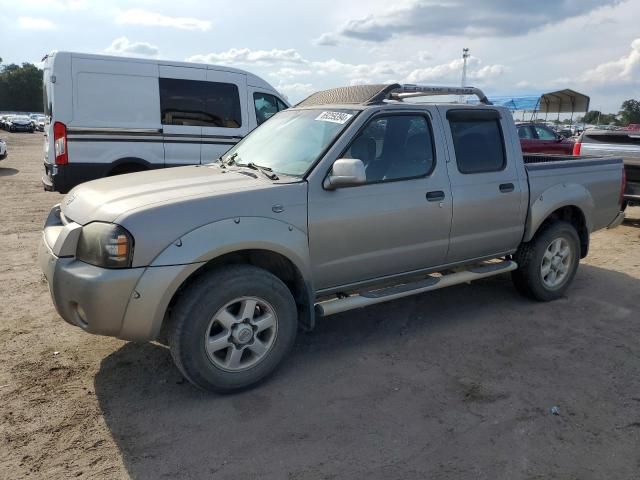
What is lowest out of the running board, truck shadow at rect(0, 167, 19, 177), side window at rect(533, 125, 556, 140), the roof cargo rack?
the running board

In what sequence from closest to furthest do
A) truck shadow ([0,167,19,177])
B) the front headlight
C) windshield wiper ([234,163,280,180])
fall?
the front headlight → windshield wiper ([234,163,280,180]) → truck shadow ([0,167,19,177])

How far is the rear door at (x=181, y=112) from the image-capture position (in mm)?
8547

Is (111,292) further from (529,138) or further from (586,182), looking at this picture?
(529,138)

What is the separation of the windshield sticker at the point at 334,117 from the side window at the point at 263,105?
214 inches

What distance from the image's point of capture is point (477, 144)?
472 cm

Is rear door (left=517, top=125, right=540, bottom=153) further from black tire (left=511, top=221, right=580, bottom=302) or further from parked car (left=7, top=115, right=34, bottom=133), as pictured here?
parked car (left=7, top=115, right=34, bottom=133)

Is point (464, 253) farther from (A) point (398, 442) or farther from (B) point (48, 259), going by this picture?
(B) point (48, 259)

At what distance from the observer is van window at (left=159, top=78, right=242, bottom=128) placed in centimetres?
857

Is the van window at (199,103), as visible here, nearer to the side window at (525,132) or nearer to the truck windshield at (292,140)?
the truck windshield at (292,140)

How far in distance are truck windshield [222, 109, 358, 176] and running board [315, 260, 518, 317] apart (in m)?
0.97

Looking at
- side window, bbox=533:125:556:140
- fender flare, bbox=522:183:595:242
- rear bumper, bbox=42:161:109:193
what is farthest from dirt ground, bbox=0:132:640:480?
side window, bbox=533:125:556:140

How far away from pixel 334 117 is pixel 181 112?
17.2ft

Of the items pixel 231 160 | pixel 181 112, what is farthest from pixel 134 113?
pixel 231 160

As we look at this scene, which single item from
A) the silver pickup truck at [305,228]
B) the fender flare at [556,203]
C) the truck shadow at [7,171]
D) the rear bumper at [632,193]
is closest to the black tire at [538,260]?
the silver pickup truck at [305,228]
